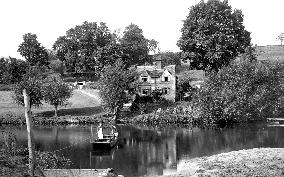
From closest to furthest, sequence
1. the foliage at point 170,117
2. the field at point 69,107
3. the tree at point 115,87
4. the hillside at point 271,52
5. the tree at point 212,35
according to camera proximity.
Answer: the foliage at point 170,117, the tree at point 115,87, the field at point 69,107, the tree at point 212,35, the hillside at point 271,52

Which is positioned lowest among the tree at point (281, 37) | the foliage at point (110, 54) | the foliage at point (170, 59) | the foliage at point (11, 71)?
the foliage at point (11, 71)

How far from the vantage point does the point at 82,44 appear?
111 metres

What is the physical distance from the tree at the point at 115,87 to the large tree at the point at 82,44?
32.6m

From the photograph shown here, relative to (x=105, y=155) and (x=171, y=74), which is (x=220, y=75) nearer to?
(x=171, y=74)

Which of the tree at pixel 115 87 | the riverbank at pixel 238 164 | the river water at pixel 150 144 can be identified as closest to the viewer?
the riverbank at pixel 238 164

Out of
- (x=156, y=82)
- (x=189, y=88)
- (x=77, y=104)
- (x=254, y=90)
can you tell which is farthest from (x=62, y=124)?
(x=254, y=90)

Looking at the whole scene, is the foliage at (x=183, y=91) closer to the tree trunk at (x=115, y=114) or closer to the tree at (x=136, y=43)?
the tree trunk at (x=115, y=114)

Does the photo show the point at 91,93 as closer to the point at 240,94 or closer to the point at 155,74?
the point at 155,74

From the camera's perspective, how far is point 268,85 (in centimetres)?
7081

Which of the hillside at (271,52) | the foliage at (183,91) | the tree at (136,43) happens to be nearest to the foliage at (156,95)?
the foliage at (183,91)

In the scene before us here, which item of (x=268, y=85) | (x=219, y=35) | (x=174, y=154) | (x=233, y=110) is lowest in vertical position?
(x=174, y=154)

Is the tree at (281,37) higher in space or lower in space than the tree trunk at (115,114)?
higher

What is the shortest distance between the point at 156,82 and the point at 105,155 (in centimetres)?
4096

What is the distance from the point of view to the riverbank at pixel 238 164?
32219 mm
